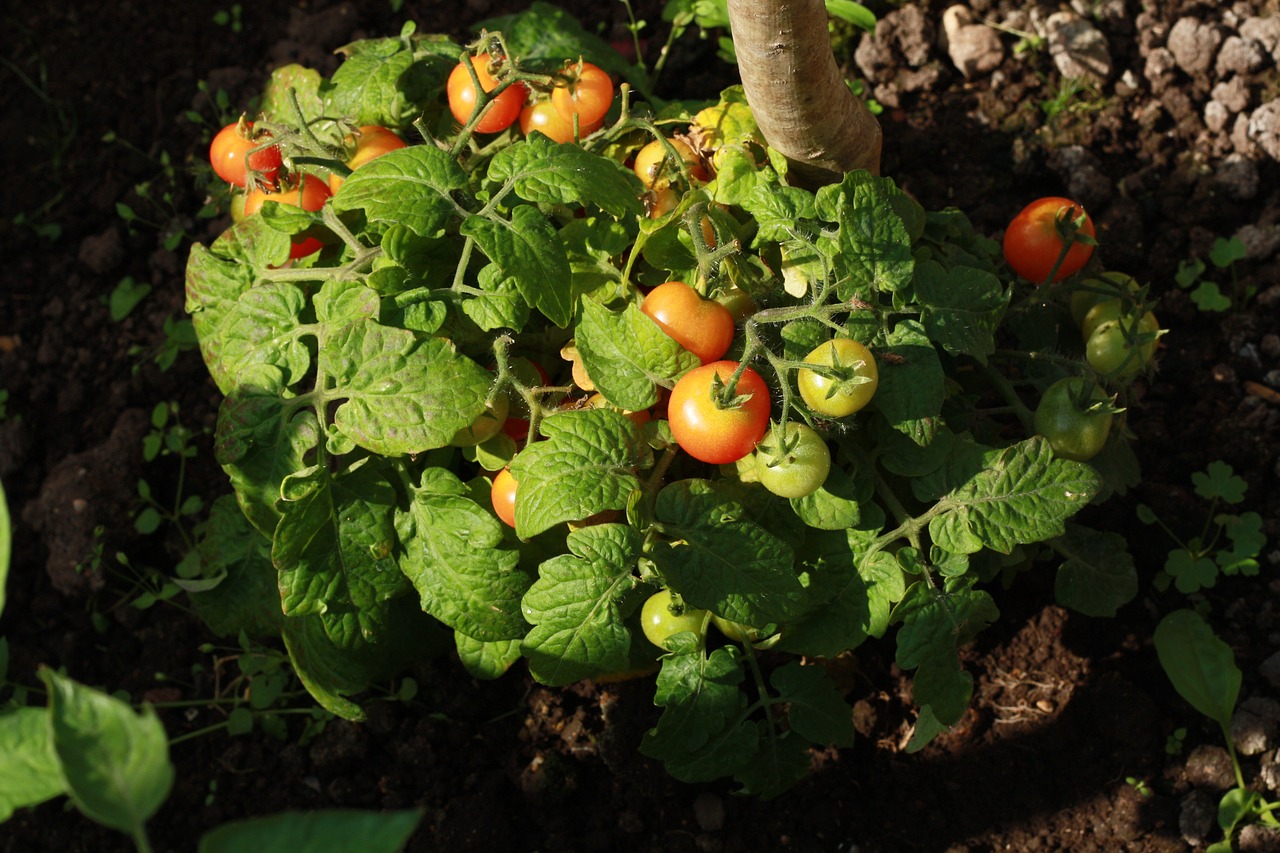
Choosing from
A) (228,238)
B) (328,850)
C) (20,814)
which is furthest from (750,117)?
(20,814)

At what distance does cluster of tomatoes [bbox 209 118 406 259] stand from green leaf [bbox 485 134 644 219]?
1.16ft

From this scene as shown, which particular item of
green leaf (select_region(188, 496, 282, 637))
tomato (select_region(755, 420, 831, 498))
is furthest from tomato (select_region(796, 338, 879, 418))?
green leaf (select_region(188, 496, 282, 637))

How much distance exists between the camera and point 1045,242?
183cm

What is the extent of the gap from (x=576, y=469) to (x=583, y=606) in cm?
21

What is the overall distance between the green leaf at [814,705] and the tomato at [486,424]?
24.2 inches

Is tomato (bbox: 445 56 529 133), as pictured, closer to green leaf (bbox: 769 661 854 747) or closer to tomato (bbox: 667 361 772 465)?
tomato (bbox: 667 361 772 465)

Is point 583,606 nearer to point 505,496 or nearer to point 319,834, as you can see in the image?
point 505,496

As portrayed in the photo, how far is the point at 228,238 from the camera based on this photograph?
182cm

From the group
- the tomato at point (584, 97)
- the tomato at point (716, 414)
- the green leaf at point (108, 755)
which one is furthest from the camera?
the tomato at point (584, 97)

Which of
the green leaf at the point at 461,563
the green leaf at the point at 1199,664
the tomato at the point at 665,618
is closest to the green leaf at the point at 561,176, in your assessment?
the green leaf at the point at 461,563

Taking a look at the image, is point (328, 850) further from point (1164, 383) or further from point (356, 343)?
point (1164, 383)

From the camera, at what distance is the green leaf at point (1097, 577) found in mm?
1817

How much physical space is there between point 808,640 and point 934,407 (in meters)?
0.43

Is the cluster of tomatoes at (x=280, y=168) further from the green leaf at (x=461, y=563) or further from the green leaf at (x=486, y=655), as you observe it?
the green leaf at (x=486, y=655)
